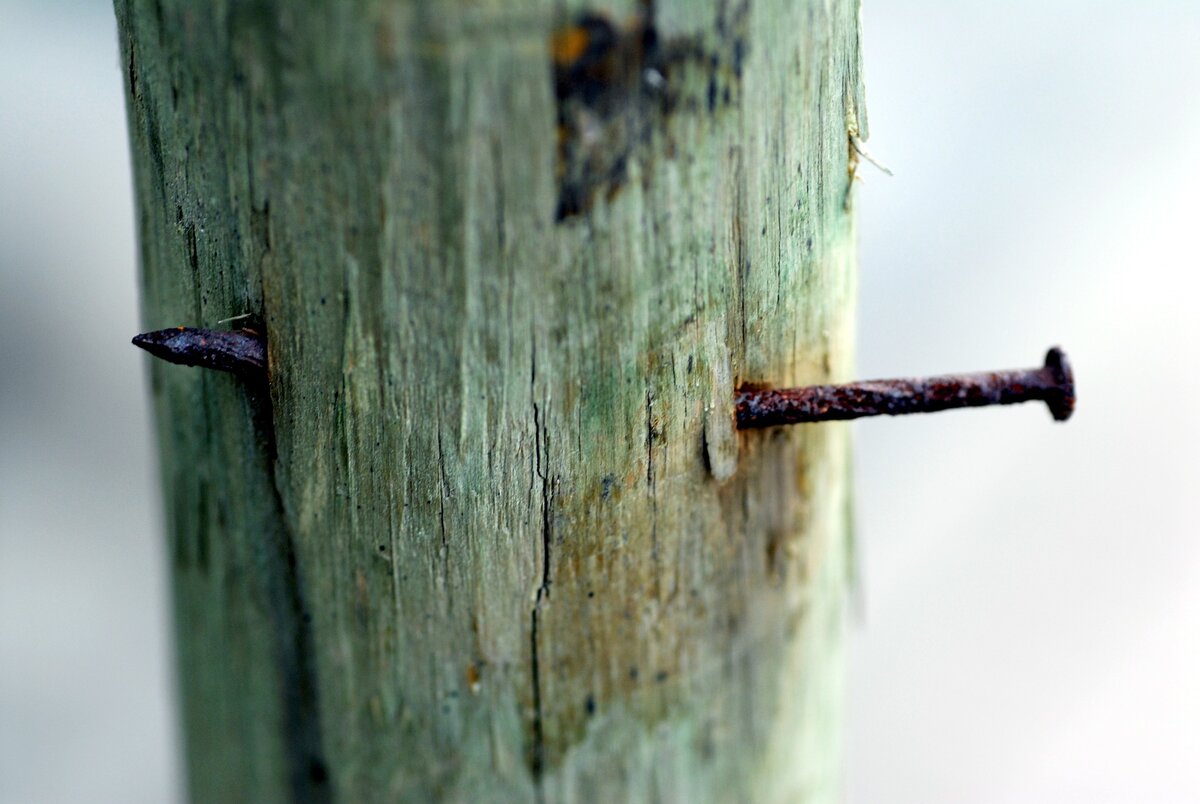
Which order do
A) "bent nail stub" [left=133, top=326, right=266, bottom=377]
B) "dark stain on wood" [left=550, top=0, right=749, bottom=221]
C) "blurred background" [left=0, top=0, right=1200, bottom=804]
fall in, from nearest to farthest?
"dark stain on wood" [left=550, top=0, right=749, bottom=221] < "bent nail stub" [left=133, top=326, right=266, bottom=377] < "blurred background" [left=0, top=0, right=1200, bottom=804]

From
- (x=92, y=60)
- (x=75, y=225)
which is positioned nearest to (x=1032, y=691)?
(x=75, y=225)

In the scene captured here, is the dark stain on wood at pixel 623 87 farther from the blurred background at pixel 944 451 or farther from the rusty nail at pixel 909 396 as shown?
the blurred background at pixel 944 451

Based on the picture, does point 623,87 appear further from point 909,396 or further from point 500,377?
point 909,396

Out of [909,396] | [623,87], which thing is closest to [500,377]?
[623,87]

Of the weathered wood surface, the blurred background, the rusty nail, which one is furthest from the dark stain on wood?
the blurred background

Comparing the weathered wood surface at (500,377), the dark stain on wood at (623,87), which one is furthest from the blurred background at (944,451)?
Result: the dark stain on wood at (623,87)

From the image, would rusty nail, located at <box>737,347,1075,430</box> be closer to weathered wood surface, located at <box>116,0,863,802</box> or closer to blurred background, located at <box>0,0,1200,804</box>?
weathered wood surface, located at <box>116,0,863,802</box>
